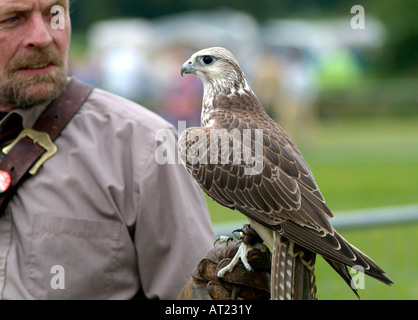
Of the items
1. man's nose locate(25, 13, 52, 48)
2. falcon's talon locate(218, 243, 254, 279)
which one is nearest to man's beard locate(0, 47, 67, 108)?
man's nose locate(25, 13, 52, 48)

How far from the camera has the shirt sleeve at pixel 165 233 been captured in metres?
3.08

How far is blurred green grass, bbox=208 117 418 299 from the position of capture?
181 inches

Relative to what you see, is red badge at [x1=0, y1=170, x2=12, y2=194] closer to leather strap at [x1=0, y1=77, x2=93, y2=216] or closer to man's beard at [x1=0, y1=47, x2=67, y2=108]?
leather strap at [x1=0, y1=77, x2=93, y2=216]

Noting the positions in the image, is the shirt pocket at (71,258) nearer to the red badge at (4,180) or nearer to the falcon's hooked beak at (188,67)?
the red badge at (4,180)

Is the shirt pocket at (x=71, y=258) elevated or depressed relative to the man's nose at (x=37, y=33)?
depressed

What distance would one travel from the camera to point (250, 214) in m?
2.57

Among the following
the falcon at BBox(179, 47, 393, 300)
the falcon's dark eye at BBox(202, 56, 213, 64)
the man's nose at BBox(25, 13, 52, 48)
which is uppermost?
the man's nose at BBox(25, 13, 52, 48)

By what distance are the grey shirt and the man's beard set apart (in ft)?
0.26

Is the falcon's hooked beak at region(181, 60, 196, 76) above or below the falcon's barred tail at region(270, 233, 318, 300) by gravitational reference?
above

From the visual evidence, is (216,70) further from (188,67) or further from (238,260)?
(238,260)

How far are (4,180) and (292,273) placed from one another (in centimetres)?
127

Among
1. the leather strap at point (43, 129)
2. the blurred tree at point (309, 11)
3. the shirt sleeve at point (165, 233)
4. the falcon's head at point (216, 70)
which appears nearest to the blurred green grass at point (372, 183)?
the shirt sleeve at point (165, 233)

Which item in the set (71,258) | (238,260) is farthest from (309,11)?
Result: (238,260)

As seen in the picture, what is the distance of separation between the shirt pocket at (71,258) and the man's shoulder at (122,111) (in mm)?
491
